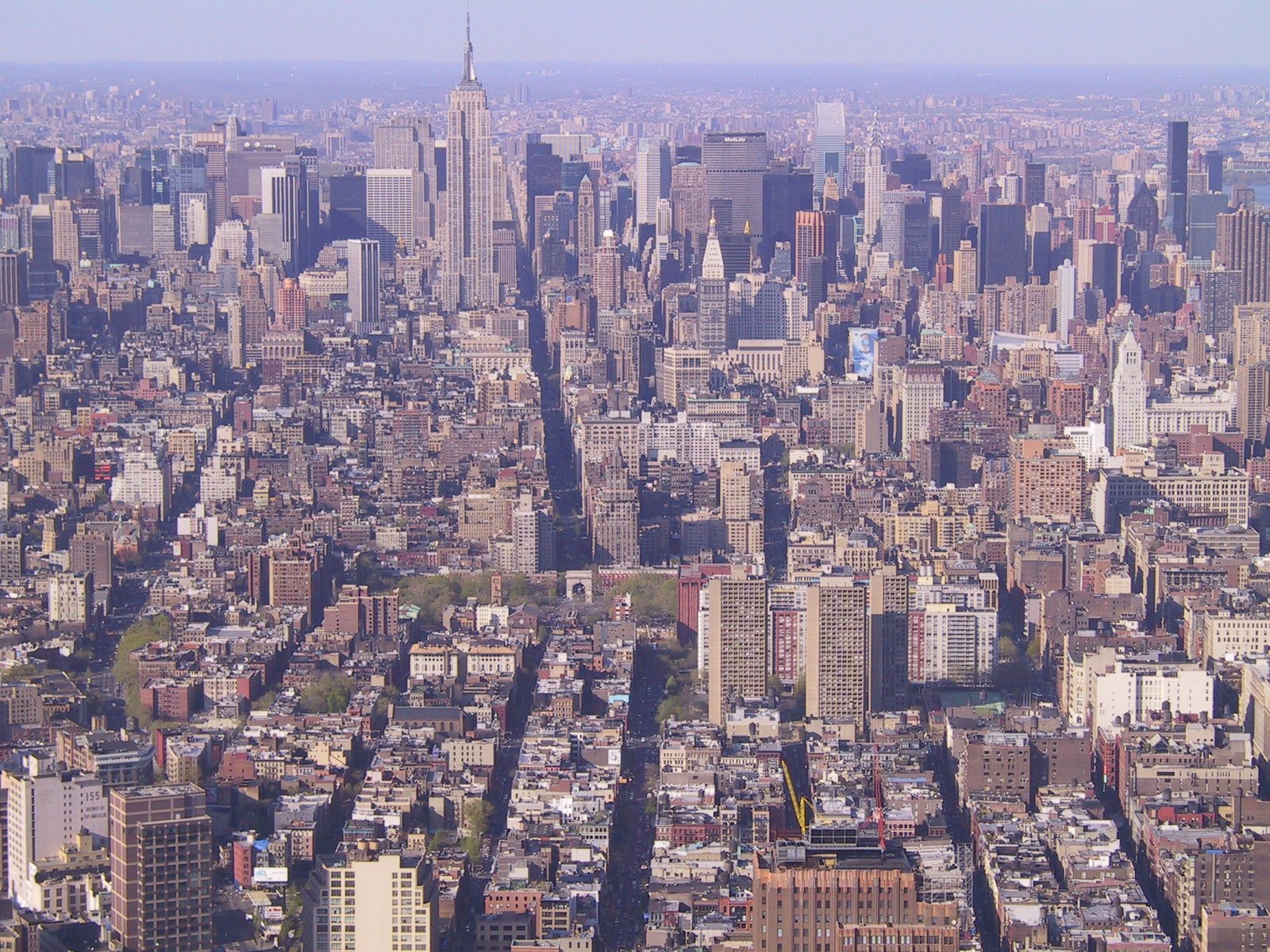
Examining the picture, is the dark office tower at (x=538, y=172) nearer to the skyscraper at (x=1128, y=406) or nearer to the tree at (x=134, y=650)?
the skyscraper at (x=1128, y=406)

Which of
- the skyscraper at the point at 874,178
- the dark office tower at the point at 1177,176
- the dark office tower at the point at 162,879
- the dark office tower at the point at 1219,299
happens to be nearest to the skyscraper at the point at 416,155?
the skyscraper at the point at 874,178

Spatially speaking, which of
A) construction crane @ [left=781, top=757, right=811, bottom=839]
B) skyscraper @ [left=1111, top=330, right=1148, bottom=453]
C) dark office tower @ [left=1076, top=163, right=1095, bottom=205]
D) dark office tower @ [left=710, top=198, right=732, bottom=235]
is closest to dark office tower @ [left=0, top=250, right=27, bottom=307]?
dark office tower @ [left=710, top=198, right=732, bottom=235]

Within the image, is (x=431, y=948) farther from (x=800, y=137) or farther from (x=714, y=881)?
(x=800, y=137)

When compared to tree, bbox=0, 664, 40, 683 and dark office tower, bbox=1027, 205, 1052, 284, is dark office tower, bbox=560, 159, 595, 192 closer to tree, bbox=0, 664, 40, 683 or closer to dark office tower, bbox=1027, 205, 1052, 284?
dark office tower, bbox=1027, 205, 1052, 284

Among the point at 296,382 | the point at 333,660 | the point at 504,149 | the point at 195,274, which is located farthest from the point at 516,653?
the point at 504,149

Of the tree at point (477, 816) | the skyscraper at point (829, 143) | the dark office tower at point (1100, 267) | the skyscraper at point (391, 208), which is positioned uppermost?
the skyscraper at point (829, 143)

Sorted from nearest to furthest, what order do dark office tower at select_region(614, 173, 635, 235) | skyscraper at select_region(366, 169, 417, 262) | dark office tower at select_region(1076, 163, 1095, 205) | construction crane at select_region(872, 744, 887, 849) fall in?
construction crane at select_region(872, 744, 887, 849)
dark office tower at select_region(1076, 163, 1095, 205)
dark office tower at select_region(614, 173, 635, 235)
skyscraper at select_region(366, 169, 417, 262)

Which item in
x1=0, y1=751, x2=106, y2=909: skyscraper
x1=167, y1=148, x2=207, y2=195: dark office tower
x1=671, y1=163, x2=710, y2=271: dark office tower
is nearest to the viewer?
x1=0, y1=751, x2=106, y2=909: skyscraper
